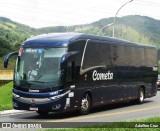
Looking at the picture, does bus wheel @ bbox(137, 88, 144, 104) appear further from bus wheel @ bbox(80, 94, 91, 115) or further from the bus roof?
the bus roof

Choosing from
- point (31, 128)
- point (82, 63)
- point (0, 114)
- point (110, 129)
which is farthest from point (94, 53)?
point (110, 129)

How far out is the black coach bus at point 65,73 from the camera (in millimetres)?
17922

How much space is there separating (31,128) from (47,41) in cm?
539

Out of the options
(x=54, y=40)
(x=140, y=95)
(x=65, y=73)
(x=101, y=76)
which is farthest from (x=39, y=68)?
(x=140, y=95)

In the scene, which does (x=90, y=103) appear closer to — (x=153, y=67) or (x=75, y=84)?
(x=75, y=84)

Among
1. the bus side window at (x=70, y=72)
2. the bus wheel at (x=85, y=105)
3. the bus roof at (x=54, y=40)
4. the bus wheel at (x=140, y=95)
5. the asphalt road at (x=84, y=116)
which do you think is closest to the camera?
the asphalt road at (x=84, y=116)

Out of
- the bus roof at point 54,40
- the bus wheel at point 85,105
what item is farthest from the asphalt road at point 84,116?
the bus roof at point 54,40

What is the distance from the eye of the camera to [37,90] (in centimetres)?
1794

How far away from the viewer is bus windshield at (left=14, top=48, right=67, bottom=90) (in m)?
17.9

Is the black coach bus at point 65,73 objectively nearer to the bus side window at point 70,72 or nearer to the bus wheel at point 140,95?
the bus side window at point 70,72

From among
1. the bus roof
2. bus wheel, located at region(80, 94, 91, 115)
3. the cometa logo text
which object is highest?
the bus roof

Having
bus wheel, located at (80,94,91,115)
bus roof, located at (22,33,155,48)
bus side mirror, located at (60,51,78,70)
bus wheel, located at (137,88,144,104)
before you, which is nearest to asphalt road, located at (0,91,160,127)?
bus wheel, located at (80,94,91,115)

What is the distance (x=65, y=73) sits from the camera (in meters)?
18.1

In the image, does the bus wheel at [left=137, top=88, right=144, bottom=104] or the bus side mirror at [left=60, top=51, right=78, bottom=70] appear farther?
the bus wheel at [left=137, top=88, right=144, bottom=104]
